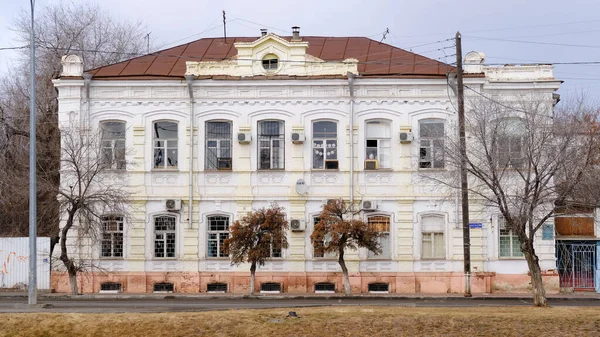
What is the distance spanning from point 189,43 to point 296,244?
10.8m

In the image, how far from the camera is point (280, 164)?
3666 cm

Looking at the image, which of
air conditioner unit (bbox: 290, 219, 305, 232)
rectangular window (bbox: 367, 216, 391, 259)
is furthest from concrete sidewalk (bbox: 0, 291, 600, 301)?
air conditioner unit (bbox: 290, 219, 305, 232)

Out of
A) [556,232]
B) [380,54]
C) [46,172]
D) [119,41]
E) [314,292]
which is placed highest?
[119,41]

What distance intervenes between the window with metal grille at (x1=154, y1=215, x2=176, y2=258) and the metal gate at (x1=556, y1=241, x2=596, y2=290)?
50.2 ft

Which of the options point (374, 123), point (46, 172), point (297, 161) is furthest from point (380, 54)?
point (46, 172)

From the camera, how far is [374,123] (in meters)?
36.7

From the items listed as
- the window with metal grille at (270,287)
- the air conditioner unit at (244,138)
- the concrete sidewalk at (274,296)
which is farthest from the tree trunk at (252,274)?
the air conditioner unit at (244,138)

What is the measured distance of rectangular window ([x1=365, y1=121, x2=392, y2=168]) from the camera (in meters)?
36.5

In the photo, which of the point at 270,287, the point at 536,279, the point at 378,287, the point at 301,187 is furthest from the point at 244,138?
the point at 536,279

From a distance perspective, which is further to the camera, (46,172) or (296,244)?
(46,172)

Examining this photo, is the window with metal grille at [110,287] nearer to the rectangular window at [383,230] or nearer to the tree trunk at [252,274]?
the tree trunk at [252,274]

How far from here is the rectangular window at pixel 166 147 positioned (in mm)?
36781

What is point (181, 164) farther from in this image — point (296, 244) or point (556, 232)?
point (556, 232)

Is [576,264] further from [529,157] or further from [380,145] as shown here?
[529,157]
